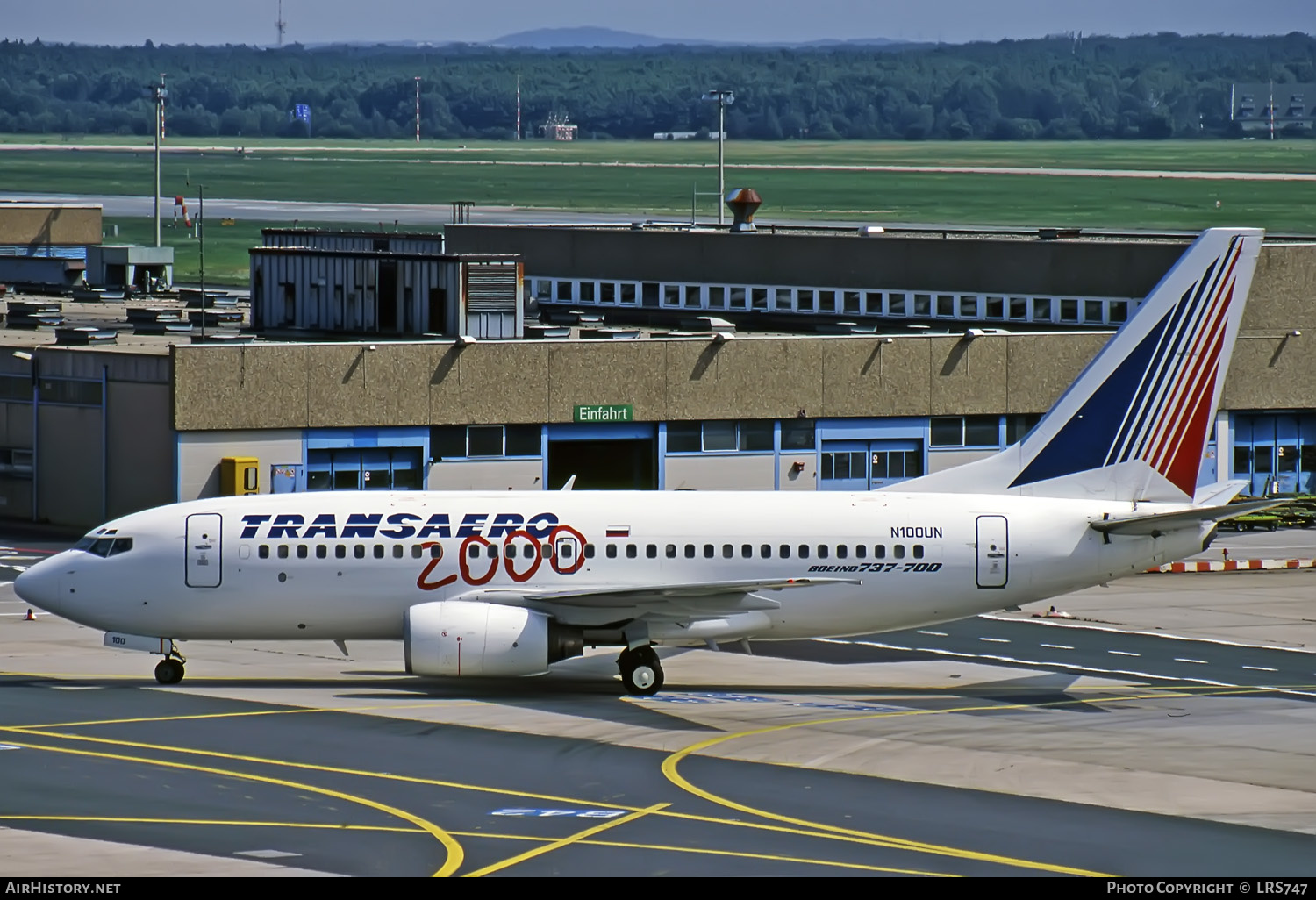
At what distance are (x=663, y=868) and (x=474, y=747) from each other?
1018 centimetres

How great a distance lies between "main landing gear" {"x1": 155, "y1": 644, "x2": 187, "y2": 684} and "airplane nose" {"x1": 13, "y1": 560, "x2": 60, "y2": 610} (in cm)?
269

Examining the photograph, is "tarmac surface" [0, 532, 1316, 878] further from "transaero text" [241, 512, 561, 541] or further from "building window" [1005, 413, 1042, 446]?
"building window" [1005, 413, 1042, 446]

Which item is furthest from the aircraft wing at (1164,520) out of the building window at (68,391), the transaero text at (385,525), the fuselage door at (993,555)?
the building window at (68,391)

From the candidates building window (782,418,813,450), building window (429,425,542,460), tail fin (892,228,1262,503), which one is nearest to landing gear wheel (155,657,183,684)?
tail fin (892,228,1262,503)

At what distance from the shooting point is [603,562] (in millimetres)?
44000

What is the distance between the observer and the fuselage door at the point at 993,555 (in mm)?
44156

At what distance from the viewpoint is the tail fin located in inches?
1801

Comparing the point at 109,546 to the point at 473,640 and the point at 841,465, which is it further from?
the point at 841,465

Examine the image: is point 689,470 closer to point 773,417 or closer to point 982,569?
point 773,417

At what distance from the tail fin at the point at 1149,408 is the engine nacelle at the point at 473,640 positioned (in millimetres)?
9169

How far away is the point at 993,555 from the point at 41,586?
66.3 ft

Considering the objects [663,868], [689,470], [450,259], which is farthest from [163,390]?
[663,868]

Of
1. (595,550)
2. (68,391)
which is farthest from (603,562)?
(68,391)

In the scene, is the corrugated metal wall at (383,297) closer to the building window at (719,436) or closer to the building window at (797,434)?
the building window at (719,436)
